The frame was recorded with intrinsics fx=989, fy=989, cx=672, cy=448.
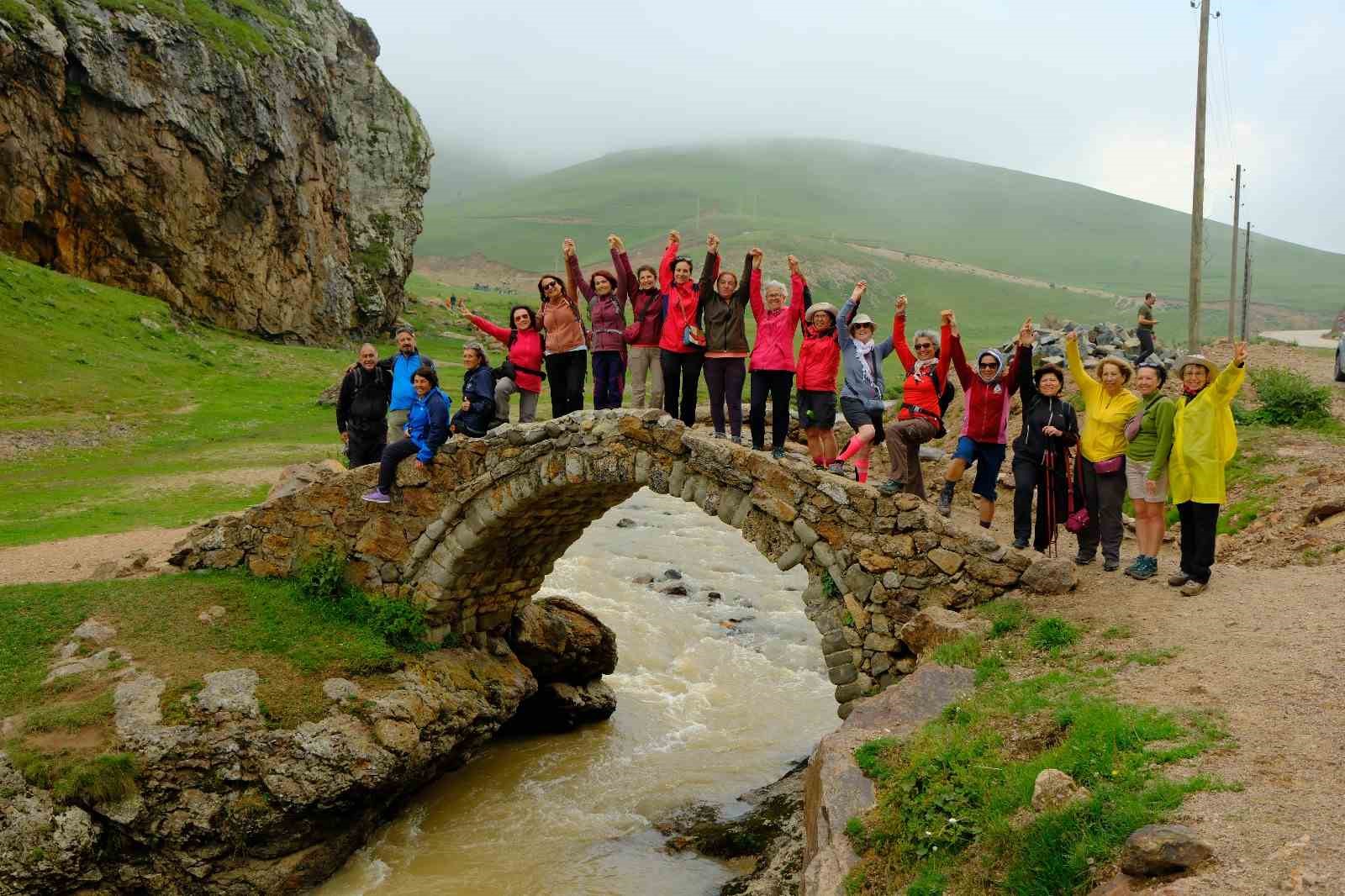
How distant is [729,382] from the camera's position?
458 inches

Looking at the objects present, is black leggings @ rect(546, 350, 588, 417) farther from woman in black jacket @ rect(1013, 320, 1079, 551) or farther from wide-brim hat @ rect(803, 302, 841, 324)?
woman in black jacket @ rect(1013, 320, 1079, 551)

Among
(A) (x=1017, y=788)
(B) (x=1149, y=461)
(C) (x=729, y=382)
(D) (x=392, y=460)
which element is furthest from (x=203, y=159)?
(A) (x=1017, y=788)

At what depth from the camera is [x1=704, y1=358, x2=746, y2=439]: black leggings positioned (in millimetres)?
11531

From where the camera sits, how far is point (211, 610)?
40.4ft

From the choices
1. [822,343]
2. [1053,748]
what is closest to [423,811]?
[822,343]

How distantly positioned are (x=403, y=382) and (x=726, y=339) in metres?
4.39

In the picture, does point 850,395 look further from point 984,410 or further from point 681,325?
point 681,325

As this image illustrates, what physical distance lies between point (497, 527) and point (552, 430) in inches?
63.2

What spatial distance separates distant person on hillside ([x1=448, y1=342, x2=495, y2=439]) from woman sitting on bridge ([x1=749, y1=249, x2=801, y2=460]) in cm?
350

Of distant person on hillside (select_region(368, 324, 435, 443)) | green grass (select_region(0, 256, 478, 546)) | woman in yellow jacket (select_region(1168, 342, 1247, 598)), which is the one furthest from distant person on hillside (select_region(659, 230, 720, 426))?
green grass (select_region(0, 256, 478, 546))

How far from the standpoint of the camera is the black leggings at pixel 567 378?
12.5 m

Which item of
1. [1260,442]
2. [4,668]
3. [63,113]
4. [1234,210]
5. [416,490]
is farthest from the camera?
[1234,210]

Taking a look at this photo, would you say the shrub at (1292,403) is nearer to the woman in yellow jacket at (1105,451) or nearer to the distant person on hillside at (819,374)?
the woman in yellow jacket at (1105,451)

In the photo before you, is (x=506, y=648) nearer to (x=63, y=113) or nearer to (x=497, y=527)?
(x=497, y=527)
